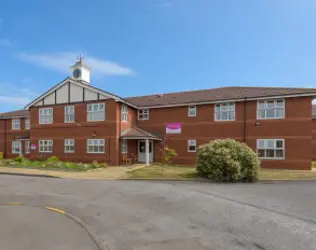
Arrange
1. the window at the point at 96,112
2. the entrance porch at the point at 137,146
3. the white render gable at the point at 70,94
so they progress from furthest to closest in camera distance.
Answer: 1. the white render gable at the point at 70,94
2. the window at the point at 96,112
3. the entrance porch at the point at 137,146

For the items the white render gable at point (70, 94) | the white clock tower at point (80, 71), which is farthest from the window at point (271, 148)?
the white clock tower at point (80, 71)

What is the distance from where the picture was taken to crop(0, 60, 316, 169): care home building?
2162 centimetres

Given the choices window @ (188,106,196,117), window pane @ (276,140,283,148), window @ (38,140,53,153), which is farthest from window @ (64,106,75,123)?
window pane @ (276,140,283,148)

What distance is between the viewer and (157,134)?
26922 mm

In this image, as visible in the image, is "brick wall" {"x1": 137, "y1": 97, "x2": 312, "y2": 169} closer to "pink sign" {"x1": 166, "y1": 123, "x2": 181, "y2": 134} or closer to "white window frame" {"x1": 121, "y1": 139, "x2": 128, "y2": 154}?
"pink sign" {"x1": 166, "y1": 123, "x2": 181, "y2": 134}

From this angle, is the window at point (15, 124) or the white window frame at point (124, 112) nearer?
the white window frame at point (124, 112)

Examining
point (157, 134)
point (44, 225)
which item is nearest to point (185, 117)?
point (157, 134)

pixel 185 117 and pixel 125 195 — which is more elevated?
pixel 185 117

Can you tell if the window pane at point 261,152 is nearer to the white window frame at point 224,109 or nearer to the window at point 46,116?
the white window frame at point 224,109

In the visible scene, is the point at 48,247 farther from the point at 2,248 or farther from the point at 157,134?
the point at 157,134

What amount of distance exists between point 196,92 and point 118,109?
9.27 metres

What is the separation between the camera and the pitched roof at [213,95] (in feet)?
72.4

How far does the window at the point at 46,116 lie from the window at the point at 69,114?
2068 mm

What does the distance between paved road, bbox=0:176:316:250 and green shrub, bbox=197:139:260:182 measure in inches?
139
